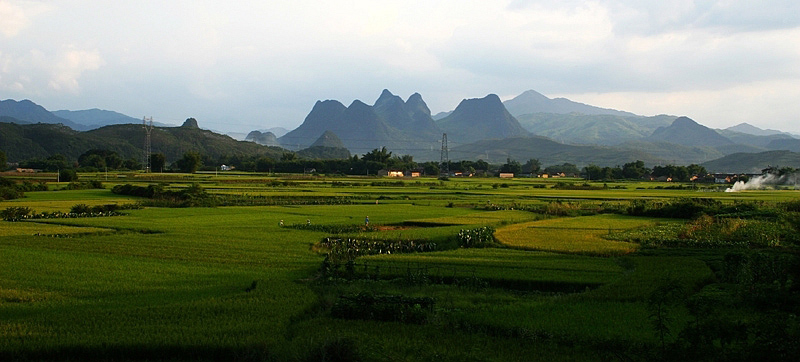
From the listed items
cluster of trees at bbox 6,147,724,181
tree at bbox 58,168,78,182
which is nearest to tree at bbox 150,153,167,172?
cluster of trees at bbox 6,147,724,181

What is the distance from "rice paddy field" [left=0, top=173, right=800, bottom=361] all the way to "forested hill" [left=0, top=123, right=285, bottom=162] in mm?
85818

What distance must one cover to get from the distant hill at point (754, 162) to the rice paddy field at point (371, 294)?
131 metres

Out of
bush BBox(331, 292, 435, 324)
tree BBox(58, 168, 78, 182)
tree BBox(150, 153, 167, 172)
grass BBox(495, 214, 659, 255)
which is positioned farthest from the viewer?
tree BBox(150, 153, 167, 172)

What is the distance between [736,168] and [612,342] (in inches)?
6423

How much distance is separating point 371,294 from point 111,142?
11873 cm

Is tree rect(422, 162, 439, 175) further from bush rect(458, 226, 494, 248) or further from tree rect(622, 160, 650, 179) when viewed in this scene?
bush rect(458, 226, 494, 248)

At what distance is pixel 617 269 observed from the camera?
16750 mm

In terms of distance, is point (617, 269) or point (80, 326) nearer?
point (80, 326)

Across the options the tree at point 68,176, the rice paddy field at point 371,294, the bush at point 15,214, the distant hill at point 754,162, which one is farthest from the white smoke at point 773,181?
the tree at point 68,176

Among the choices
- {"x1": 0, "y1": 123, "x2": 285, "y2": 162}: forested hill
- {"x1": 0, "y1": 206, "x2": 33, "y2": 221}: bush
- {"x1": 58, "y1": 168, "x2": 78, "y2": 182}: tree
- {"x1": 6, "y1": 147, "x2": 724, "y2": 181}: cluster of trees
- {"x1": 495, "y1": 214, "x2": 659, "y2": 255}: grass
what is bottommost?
{"x1": 495, "y1": 214, "x2": 659, "y2": 255}: grass

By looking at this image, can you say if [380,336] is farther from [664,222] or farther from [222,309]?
[664,222]

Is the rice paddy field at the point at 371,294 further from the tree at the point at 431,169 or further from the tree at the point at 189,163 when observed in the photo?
the tree at the point at 431,169

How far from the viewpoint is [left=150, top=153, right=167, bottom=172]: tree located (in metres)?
82.0

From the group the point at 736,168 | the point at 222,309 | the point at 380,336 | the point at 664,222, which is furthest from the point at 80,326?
the point at 736,168
